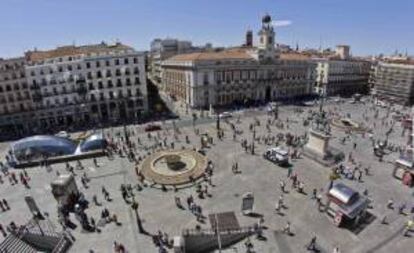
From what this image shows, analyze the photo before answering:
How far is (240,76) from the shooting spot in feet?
265

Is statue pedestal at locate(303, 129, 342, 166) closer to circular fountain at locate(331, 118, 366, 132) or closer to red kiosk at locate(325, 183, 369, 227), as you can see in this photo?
red kiosk at locate(325, 183, 369, 227)

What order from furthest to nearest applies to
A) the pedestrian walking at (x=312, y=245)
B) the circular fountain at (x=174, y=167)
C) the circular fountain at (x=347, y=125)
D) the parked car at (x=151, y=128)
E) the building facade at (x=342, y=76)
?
the building facade at (x=342, y=76) → the circular fountain at (x=347, y=125) → the parked car at (x=151, y=128) → the circular fountain at (x=174, y=167) → the pedestrian walking at (x=312, y=245)

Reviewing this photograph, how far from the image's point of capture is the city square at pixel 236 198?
26.7 metres

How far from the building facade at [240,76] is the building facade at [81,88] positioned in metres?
14.6

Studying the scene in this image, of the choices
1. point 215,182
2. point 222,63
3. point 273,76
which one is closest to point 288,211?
point 215,182

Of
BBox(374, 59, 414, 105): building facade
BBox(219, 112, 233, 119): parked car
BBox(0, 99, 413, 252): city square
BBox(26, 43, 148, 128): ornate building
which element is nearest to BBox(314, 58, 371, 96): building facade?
BBox(374, 59, 414, 105): building facade

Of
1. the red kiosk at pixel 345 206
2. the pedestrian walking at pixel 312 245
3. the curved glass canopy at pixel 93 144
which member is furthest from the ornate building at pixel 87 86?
the pedestrian walking at pixel 312 245

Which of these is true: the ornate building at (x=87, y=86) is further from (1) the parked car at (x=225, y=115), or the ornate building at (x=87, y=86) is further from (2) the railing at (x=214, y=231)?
(2) the railing at (x=214, y=231)

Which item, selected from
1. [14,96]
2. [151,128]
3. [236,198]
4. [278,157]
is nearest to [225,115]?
[151,128]

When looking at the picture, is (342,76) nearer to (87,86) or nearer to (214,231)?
(87,86)

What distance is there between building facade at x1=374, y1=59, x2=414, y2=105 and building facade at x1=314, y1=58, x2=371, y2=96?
5664mm

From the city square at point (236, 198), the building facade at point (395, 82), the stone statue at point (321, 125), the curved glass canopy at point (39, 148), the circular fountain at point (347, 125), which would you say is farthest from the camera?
the building facade at point (395, 82)

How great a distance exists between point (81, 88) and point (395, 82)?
9009cm

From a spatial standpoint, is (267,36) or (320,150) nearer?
(320,150)
